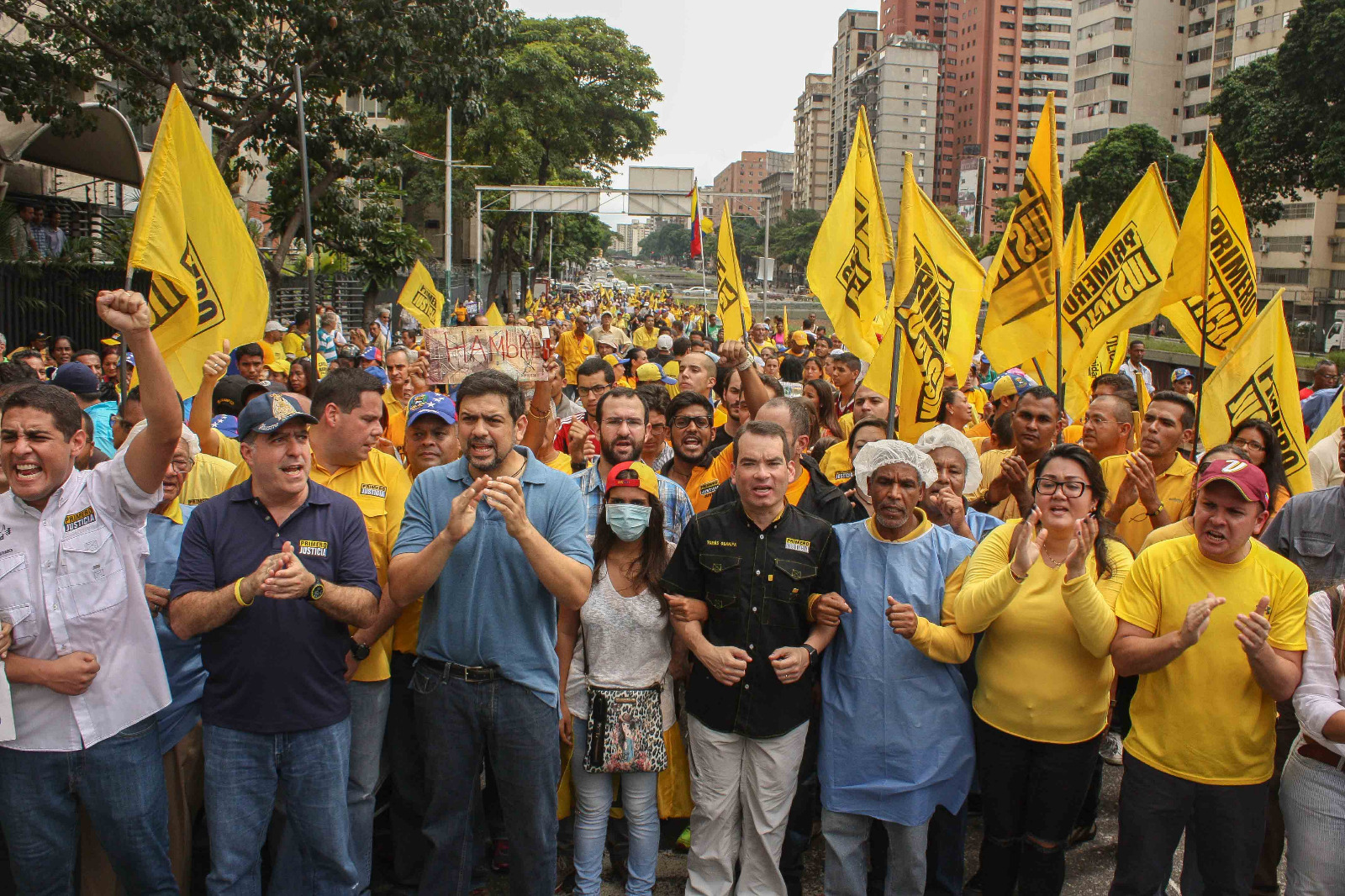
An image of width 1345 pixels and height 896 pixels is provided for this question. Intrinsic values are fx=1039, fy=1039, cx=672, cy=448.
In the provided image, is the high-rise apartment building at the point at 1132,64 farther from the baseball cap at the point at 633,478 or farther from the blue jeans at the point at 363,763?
the blue jeans at the point at 363,763

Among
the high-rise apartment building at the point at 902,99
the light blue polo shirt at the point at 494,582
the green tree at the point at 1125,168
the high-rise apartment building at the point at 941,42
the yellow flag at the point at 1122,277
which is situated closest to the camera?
the light blue polo shirt at the point at 494,582

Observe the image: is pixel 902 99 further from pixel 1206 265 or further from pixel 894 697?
pixel 894 697

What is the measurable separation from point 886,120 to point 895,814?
127 meters

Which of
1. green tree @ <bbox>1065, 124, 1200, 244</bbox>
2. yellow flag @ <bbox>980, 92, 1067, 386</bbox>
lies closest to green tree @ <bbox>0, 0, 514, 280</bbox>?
yellow flag @ <bbox>980, 92, 1067, 386</bbox>

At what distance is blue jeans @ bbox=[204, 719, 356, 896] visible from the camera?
3.50m

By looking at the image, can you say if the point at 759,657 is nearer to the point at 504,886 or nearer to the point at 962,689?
the point at 962,689

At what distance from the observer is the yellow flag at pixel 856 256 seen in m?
6.78

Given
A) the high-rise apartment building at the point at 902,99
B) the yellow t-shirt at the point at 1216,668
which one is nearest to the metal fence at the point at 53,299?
the yellow t-shirt at the point at 1216,668

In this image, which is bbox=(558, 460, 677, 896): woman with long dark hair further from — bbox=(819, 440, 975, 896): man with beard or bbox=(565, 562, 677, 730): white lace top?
bbox=(819, 440, 975, 896): man with beard

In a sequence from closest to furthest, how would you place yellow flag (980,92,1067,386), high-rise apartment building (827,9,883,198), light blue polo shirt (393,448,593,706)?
light blue polo shirt (393,448,593,706), yellow flag (980,92,1067,386), high-rise apartment building (827,9,883,198)

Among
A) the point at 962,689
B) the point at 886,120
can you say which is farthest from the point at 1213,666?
the point at 886,120

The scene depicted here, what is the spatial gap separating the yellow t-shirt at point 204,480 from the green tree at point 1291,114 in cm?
3185

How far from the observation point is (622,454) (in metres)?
4.93

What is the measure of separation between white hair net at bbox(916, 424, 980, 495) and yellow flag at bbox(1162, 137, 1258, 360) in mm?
2880
